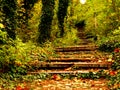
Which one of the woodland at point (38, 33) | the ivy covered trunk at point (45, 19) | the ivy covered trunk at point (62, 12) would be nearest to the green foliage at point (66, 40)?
the woodland at point (38, 33)

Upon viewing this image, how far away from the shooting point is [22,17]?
16.1m

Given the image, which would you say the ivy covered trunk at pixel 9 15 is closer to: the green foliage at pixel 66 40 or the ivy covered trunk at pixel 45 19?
the ivy covered trunk at pixel 45 19

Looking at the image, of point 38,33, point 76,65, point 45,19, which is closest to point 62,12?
point 45,19

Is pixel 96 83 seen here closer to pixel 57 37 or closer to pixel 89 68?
pixel 89 68

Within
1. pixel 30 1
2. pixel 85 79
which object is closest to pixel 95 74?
pixel 85 79

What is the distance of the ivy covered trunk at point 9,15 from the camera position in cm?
1048

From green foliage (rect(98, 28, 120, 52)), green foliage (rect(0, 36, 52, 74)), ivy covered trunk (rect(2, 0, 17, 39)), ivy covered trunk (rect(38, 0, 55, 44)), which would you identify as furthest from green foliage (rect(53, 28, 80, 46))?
green foliage (rect(0, 36, 52, 74))

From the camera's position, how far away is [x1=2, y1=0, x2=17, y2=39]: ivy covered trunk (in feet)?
34.4

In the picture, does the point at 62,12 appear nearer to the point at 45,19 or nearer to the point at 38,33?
the point at 45,19

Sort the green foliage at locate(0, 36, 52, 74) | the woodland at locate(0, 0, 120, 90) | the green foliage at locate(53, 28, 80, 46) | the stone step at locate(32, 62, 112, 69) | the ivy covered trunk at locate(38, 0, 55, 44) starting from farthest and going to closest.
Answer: the green foliage at locate(53, 28, 80, 46), the ivy covered trunk at locate(38, 0, 55, 44), the stone step at locate(32, 62, 112, 69), the woodland at locate(0, 0, 120, 90), the green foliage at locate(0, 36, 52, 74)

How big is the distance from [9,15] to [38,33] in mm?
5120

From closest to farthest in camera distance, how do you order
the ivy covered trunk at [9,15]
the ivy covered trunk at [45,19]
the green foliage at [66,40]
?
the ivy covered trunk at [9,15] → the ivy covered trunk at [45,19] → the green foliage at [66,40]

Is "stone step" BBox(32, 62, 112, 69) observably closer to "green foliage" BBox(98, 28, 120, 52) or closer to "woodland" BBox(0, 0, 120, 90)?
"woodland" BBox(0, 0, 120, 90)

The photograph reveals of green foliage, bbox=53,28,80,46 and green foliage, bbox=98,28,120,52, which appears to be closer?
green foliage, bbox=98,28,120,52
